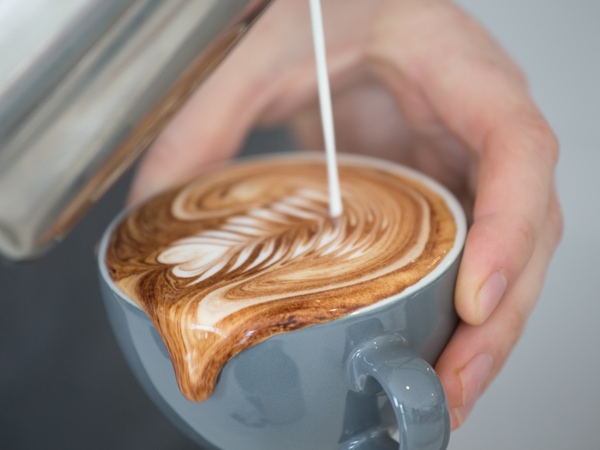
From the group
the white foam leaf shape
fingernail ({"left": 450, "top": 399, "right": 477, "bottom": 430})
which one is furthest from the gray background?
the white foam leaf shape

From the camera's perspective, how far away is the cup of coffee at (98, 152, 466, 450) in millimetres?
324

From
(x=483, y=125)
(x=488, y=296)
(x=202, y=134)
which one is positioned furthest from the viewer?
(x=202, y=134)

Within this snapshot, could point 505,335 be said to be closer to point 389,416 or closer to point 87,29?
point 389,416

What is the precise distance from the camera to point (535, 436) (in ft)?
1.25

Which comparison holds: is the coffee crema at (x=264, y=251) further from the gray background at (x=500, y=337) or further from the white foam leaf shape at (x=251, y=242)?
the gray background at (x=500, y=337)

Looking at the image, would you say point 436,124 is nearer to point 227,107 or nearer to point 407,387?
point 227,107

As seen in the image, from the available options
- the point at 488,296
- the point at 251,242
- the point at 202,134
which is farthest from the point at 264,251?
the point at 202,134

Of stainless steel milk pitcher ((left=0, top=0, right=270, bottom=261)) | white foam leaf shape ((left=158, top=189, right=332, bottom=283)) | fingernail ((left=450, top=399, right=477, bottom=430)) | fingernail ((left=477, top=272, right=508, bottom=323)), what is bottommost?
fingernail ((left=450, top=399, right=477, bottom=430))

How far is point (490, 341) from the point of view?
0.43 meters

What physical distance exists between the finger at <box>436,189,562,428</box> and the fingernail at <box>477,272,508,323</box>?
23mm

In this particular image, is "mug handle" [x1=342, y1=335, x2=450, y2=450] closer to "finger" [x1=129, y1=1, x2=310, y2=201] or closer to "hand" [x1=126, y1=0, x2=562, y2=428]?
"hand" [x1=126, y1=0, x2=562, y2=428]

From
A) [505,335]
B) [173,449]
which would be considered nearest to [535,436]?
[505,335]

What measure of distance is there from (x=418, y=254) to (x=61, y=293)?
296mm

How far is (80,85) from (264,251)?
18 centimetres
